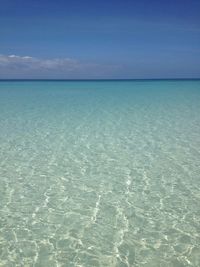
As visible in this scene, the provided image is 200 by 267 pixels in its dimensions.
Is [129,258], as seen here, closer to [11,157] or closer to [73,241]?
[73,241]

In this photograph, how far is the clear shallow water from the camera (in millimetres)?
4625

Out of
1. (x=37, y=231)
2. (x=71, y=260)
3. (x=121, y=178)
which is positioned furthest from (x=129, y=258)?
(x=121, y=178)

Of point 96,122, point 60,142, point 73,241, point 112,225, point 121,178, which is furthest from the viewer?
point 96,122

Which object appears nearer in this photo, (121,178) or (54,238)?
(54,238)

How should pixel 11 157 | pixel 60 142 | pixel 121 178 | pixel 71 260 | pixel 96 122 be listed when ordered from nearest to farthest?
1. pixel 71 260
2. pixel 121 178
3. pixel 11 157
4. pixel 60 142
5. pixel 96 122

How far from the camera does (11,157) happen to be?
8.96m

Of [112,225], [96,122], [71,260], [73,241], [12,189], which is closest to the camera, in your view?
[71,260]

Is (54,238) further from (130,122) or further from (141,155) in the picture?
(130,122)

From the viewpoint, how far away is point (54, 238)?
4.97m

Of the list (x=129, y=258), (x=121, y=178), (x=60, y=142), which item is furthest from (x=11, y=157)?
(x=129, y=258)

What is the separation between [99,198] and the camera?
21.0ft

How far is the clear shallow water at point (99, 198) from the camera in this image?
4.62 meters

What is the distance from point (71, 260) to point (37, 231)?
3.10 ft

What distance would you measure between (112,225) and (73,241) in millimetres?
759
